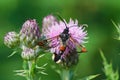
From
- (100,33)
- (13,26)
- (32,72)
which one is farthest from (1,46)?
(32,72)

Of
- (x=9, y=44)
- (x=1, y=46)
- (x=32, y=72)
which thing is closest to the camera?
(x=32, y=72)

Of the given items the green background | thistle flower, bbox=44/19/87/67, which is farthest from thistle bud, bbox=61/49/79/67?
the green background

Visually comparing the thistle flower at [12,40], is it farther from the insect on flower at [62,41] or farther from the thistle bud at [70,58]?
the thistle bud at [70,58]

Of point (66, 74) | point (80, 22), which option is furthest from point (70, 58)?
point (80, 22)

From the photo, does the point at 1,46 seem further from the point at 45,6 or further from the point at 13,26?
the point at 45,6

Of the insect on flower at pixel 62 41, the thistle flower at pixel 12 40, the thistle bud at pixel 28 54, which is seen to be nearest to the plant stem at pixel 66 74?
the insect on flower at pixel 62 41
